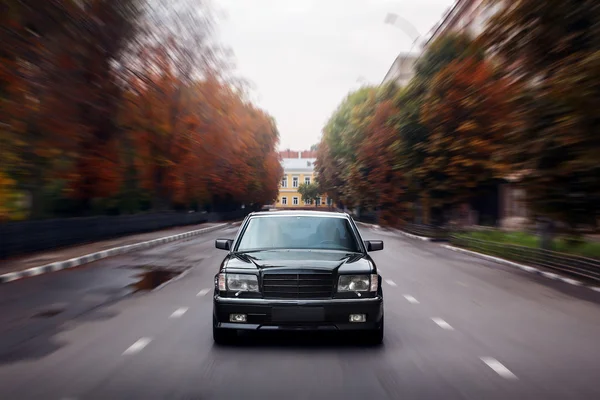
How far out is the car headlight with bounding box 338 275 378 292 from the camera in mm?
6648

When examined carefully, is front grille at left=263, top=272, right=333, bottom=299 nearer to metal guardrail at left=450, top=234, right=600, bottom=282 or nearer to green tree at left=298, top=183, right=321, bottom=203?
metal guardrail at left=450, top=234, right=600, bottom=282

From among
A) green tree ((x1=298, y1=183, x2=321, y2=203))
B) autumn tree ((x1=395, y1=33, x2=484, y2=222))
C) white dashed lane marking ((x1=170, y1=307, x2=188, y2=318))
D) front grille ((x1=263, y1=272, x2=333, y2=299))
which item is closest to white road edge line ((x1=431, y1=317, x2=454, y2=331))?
front grille ((x1=263, y1=272, x2=333, y2=299))

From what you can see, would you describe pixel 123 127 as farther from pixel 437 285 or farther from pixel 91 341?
pixel 91 341

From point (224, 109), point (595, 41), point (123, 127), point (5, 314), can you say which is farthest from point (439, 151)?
point (5, 314)

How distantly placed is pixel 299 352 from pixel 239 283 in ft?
2.97

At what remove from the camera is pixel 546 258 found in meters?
16.6

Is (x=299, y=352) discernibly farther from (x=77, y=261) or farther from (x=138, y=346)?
(x=77, y=261)

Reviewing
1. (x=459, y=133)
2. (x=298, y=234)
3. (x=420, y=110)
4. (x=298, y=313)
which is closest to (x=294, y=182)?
(x=420, y=110)

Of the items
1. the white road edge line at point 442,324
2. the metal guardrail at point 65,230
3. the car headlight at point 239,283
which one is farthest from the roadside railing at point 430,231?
the car headlight at point 239,283

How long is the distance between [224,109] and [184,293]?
59.5 ft

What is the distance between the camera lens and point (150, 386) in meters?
5.30

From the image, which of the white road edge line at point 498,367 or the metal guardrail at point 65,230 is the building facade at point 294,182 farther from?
the white road edge line at point 498,367

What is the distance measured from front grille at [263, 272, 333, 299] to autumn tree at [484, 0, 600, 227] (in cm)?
617

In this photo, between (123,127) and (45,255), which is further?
(45,255)
